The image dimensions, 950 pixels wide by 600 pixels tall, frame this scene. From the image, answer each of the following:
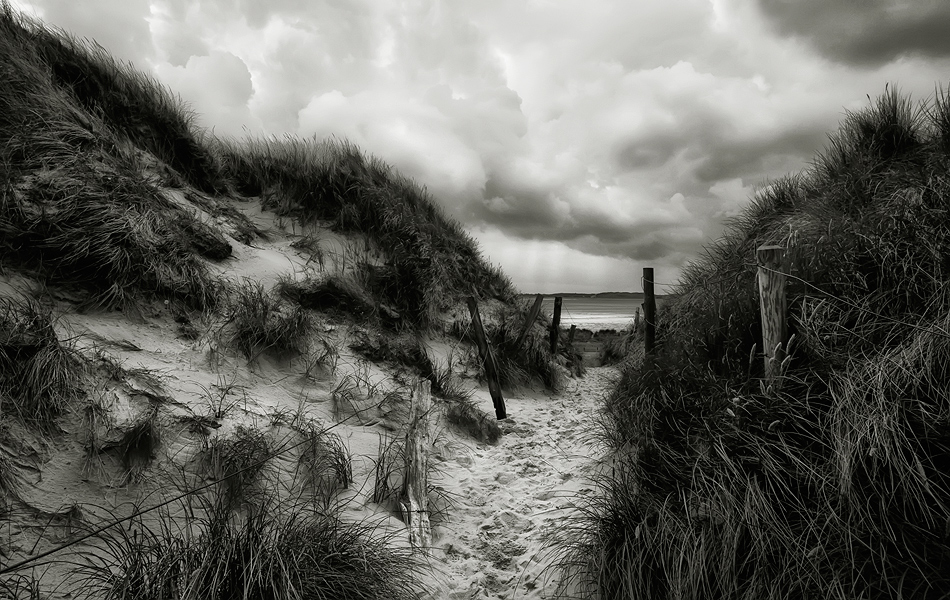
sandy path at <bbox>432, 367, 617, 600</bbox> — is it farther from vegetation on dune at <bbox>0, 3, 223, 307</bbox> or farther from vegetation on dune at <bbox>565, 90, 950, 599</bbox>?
vegetation on dune at <bbox>0, 3, 223, 307</bbox>

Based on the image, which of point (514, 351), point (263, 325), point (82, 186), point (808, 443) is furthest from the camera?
point (514, 351)

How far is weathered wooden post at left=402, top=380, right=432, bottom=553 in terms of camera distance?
3.30 metres

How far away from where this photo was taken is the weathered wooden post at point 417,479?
330 cm

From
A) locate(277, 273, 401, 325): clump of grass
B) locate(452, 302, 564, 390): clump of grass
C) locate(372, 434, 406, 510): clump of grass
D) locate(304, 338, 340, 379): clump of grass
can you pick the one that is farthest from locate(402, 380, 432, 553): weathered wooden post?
locate(452, 302, 564, 390): clump of grass

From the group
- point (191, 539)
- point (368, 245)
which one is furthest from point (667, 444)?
point (368, 245)

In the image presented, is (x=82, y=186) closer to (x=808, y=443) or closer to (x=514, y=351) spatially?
(x=514, y=351)

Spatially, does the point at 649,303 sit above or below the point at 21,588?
above

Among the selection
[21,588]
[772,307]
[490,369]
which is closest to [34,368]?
[21,588]

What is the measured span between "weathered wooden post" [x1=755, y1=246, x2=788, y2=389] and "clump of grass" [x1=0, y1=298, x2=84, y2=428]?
491 cm

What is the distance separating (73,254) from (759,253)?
230 inches

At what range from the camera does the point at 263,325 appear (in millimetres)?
4730

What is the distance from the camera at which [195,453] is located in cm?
327

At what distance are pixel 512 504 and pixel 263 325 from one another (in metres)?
3.10

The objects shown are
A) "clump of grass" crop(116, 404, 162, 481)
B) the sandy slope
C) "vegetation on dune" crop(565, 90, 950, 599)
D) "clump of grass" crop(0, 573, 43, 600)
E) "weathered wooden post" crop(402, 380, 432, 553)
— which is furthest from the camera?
"weathered wooden post" crop(402, 380, 432, 553)
